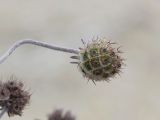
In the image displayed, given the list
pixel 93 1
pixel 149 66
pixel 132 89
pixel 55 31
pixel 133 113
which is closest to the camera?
pixel 133 113

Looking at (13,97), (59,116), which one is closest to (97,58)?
(13,97)

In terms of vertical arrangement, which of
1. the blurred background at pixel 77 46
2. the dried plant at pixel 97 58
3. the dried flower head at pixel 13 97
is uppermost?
the blurred background at pixel 77 46

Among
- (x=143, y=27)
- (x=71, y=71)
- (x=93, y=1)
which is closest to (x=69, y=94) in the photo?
(x=71, y=71)

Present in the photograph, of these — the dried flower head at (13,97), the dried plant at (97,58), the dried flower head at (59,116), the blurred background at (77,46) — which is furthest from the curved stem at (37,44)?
the blurred background at (77,46)

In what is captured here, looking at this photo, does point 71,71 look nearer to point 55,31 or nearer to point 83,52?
point 55,31

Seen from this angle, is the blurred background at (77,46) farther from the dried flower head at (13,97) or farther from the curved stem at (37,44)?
the curved stem at (37,44)

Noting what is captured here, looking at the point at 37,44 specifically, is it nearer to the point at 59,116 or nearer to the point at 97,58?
the point at 97,58
